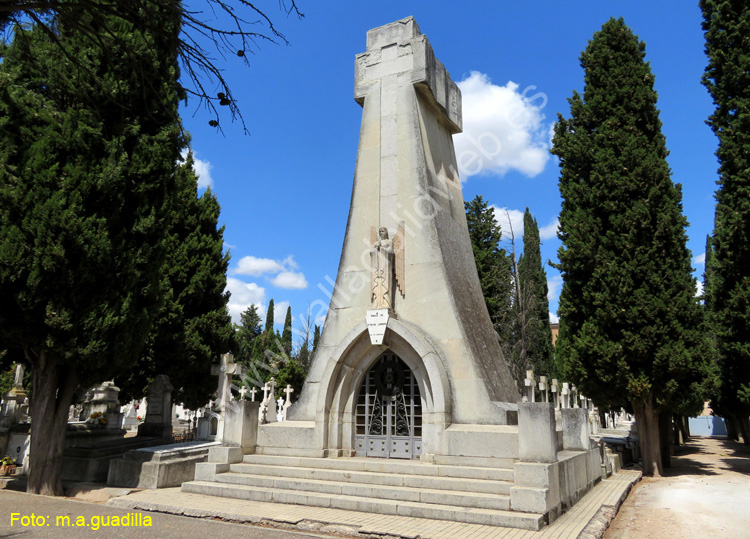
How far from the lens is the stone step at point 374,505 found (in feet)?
23.7

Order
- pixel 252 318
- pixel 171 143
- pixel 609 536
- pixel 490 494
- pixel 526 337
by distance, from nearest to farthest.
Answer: pixel 609 536, pixel 490 494, pixel 171 143, pixel 526 337, pixel 252 318

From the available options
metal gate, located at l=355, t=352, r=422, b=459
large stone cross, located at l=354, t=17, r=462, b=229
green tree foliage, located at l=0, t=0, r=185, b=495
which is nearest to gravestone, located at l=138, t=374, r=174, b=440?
green tree foliage, located at l=0, t=0, r=185, b=495

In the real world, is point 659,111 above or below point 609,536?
above

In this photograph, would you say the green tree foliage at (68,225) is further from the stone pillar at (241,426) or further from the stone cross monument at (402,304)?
the stone cross monument at (402,304)

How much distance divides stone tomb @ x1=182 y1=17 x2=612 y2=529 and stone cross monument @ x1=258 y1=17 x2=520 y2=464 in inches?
1.2

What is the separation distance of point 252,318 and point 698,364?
4620cm

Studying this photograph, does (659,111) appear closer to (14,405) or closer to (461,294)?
(461,294)

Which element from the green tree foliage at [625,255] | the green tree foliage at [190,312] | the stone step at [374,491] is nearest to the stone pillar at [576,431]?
the green tree foliage at [625,255]

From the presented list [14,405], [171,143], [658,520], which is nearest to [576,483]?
[658,520]

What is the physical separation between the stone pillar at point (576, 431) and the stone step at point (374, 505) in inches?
165

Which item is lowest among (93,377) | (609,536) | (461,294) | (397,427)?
(609,536)

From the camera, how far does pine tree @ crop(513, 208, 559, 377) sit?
2720 centimetres

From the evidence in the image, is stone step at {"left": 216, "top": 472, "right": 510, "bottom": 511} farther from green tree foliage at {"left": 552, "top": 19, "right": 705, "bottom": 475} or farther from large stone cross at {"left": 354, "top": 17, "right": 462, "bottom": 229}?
green tree foliage at {"left": 552, "top": 19, "right": 705, "bottom": 475}

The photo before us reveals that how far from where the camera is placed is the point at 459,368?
33.3 feet
